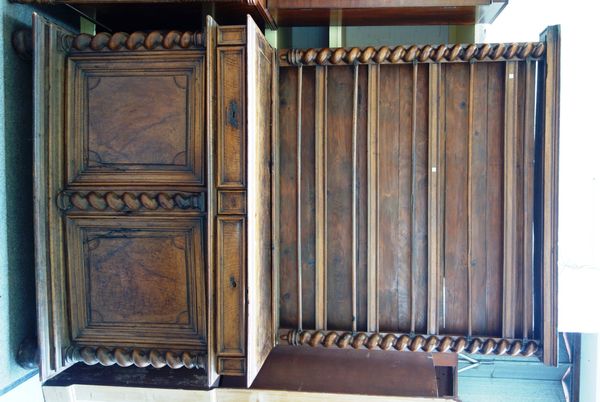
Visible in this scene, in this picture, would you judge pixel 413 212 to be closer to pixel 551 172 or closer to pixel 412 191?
pixel 412 191

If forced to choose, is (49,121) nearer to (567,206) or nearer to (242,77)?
(242,77)

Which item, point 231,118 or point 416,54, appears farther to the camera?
point 416,54

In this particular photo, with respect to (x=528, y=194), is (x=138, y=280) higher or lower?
lower

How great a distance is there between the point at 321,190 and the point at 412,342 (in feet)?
1.96

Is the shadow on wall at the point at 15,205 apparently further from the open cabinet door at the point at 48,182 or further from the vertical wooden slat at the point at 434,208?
the vertical wooden slat at the point at 434,208

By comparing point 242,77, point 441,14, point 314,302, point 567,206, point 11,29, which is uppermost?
point 441,14

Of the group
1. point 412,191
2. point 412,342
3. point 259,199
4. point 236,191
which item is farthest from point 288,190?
point 412,342

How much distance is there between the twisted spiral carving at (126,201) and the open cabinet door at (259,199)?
0.62 ft

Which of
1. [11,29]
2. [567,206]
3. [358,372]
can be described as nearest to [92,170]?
[11,29]

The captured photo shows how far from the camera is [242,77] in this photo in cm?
139

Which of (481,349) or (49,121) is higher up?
(49,121)

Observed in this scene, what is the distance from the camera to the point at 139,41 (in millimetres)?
1493

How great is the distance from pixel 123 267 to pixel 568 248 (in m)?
2.03

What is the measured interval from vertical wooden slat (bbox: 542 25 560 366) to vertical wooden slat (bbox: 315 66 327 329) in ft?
2.31
